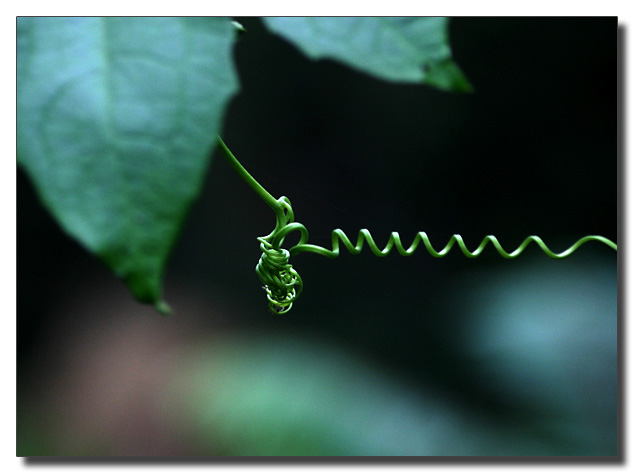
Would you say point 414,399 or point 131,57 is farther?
point 414,399

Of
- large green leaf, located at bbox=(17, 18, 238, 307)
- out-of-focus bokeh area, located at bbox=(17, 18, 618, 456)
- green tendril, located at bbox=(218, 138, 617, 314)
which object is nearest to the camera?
large green leaf, located at bbox=(17, 18, 238, 307)

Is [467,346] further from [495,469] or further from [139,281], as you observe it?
[139,281]

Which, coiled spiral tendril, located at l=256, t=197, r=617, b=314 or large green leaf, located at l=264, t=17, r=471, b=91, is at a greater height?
large green leaf, located at l=264, t=17, r=471, b=91

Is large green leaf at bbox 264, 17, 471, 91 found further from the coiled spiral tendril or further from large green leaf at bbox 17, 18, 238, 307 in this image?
the coiled spiral tendril

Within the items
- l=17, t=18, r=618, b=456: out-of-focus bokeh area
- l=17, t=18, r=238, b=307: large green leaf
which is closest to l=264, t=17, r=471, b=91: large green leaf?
l=17, t=18, r=238, b=307: large green leaf

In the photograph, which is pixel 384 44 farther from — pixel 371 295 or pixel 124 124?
pixel 371 295
